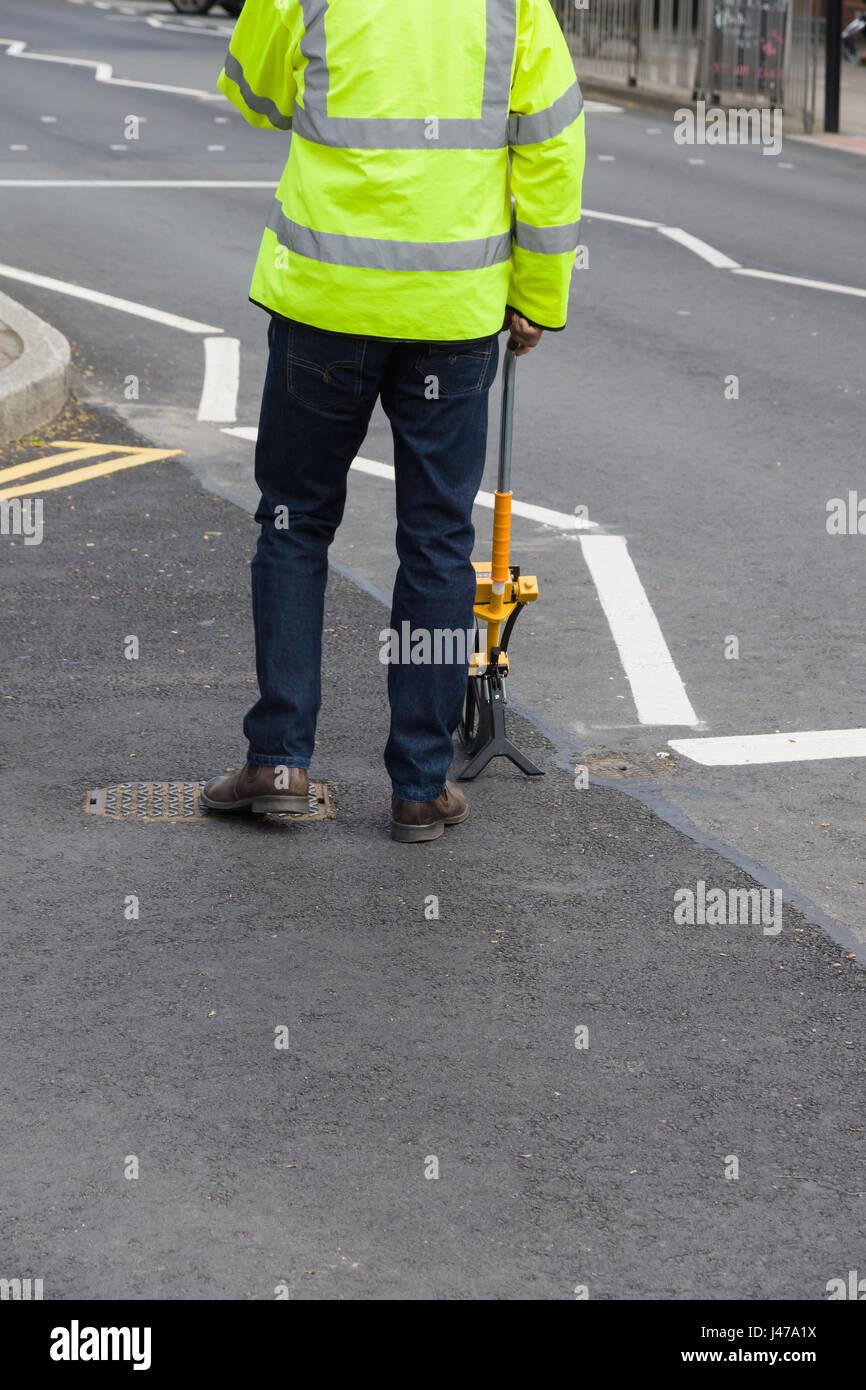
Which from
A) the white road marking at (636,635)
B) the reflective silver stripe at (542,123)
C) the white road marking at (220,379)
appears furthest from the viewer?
the white road marking at (220,379)

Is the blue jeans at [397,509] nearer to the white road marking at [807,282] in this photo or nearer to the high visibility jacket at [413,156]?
the high visibility jacket at [413,156]

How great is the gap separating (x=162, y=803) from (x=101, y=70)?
21.0 metres

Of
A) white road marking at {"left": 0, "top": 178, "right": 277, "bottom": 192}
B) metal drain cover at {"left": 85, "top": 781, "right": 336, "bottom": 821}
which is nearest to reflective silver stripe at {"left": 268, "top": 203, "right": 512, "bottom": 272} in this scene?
metal drain cover at {"left": 85, "top": 781, "right": 336, "bottom": 821}

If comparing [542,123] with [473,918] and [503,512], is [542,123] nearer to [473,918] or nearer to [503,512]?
[503,512]

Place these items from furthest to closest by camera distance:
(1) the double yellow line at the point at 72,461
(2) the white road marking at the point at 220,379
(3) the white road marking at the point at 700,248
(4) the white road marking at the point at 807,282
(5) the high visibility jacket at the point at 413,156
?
1. (3) the white road marking at the point at 700,248
2. (4) the white road marking at the point at 807,282
3. (2) the white road marking at the point at 220,379
4. (1) the double yellow line at the point at 72,461
5. (5) the high visibility jacket at the point at 413,156

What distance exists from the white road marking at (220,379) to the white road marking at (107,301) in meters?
0.31

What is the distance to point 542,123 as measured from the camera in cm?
382

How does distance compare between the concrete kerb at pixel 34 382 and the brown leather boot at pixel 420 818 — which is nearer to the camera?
the brown leather boot at pixel 420 818

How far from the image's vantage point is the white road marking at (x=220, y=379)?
8125mm

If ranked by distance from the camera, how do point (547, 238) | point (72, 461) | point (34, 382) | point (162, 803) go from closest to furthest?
point (547, 238) → point (162, 803) → point (72, 461) → point (34, 382)

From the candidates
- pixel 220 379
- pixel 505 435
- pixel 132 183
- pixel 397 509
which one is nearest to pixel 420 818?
pixel 397 509

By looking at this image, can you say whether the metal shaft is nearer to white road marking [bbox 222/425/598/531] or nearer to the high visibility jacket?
the high visibility jacket

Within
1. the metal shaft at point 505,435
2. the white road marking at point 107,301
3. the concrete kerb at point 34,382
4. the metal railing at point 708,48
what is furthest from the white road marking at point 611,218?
the metal railing at point 708,48
